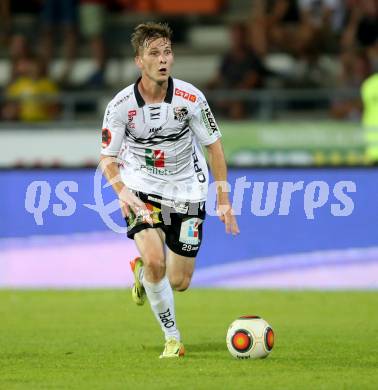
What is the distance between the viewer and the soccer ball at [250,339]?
852 cm

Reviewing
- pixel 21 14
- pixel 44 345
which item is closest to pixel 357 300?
pixel 44 345

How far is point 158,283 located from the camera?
8.85m

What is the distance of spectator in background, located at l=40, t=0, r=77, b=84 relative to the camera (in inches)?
781

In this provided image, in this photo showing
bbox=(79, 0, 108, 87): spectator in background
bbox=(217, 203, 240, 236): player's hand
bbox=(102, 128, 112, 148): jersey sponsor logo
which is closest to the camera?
bbox=(217, 203, 240, 236): player's hand

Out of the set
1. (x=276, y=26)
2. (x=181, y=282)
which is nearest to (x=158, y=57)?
(x=181, y=282)

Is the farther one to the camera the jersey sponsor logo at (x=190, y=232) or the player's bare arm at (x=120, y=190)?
the jersey sponsor logo at (x=190, y=232)

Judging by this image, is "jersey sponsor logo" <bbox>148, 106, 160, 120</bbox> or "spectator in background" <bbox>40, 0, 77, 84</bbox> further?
"spectator in background" <bbox>40, 0, 77, 84</bbox>

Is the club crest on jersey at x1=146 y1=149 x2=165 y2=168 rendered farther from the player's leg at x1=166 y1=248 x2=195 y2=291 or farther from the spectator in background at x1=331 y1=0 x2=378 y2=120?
the spectator in background at x1=331 y1=0 x2=378 y2=120

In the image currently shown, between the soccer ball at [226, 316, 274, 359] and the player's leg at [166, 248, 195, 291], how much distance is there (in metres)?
0.88

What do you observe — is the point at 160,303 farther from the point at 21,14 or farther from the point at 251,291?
the point at 21,14

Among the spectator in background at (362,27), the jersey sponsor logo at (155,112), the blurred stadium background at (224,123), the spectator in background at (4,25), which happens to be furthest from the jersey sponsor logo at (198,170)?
the spectator in background at (4,25)

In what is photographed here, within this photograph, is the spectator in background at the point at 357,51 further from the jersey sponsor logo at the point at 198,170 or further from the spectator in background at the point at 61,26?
the jersey sponsor logo at the point at 198,170

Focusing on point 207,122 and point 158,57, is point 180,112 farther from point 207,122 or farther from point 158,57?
point 158,57

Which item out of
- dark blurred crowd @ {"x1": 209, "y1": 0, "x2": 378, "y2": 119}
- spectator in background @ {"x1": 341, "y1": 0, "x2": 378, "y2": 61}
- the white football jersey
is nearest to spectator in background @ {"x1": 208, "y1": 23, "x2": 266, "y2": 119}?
dark blurred crowd @ {"x1": 209, "y1": 0, "x2": 378, "y2": 119}
